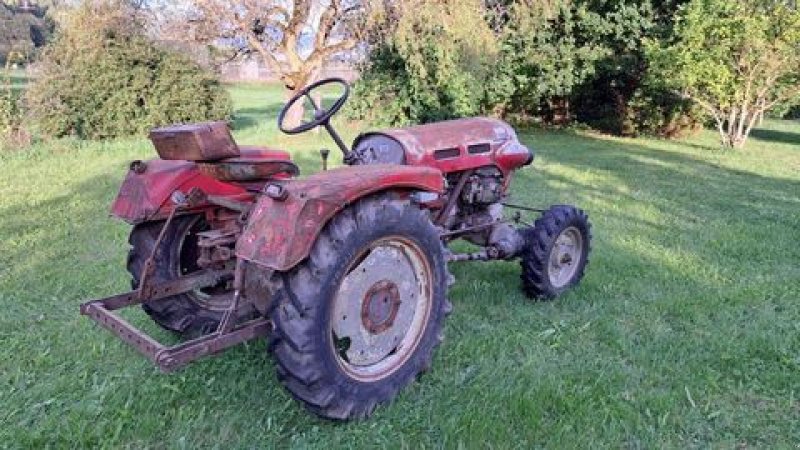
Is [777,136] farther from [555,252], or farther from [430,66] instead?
[555,252]

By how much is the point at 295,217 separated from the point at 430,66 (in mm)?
11672

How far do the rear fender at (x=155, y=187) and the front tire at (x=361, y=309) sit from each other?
0.91 m

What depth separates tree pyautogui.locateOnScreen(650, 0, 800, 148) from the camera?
11.4m

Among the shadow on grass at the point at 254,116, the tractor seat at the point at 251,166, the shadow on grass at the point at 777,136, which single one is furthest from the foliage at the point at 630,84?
the tractor seat at the point at 251,166

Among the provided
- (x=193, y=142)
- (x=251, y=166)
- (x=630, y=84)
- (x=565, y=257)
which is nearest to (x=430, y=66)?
(x=630, y=84)

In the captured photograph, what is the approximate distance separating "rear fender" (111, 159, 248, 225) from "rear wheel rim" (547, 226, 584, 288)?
2.13 metres

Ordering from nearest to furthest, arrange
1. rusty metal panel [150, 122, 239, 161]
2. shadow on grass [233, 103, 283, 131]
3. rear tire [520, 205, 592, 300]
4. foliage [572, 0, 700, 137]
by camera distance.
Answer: rusty metal panel [150, 122, 239, 161] → rear tire [520, 205, 592, 300] → foliage [572, 0, 700, 137] → shadow on grass [233, 103, 283, 131]

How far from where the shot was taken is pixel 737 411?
9.26 feet

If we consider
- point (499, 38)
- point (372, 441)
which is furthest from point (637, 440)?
point (499, 38)

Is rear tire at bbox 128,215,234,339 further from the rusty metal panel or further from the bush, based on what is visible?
the bush

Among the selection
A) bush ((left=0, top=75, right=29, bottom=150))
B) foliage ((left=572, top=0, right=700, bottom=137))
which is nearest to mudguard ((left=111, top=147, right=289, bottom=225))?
bush ((left=0, top=75, right=29, bottom=150))

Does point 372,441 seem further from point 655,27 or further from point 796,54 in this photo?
point 655,27

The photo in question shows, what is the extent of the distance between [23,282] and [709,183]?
8.18 meters

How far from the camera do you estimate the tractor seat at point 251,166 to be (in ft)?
9.89
